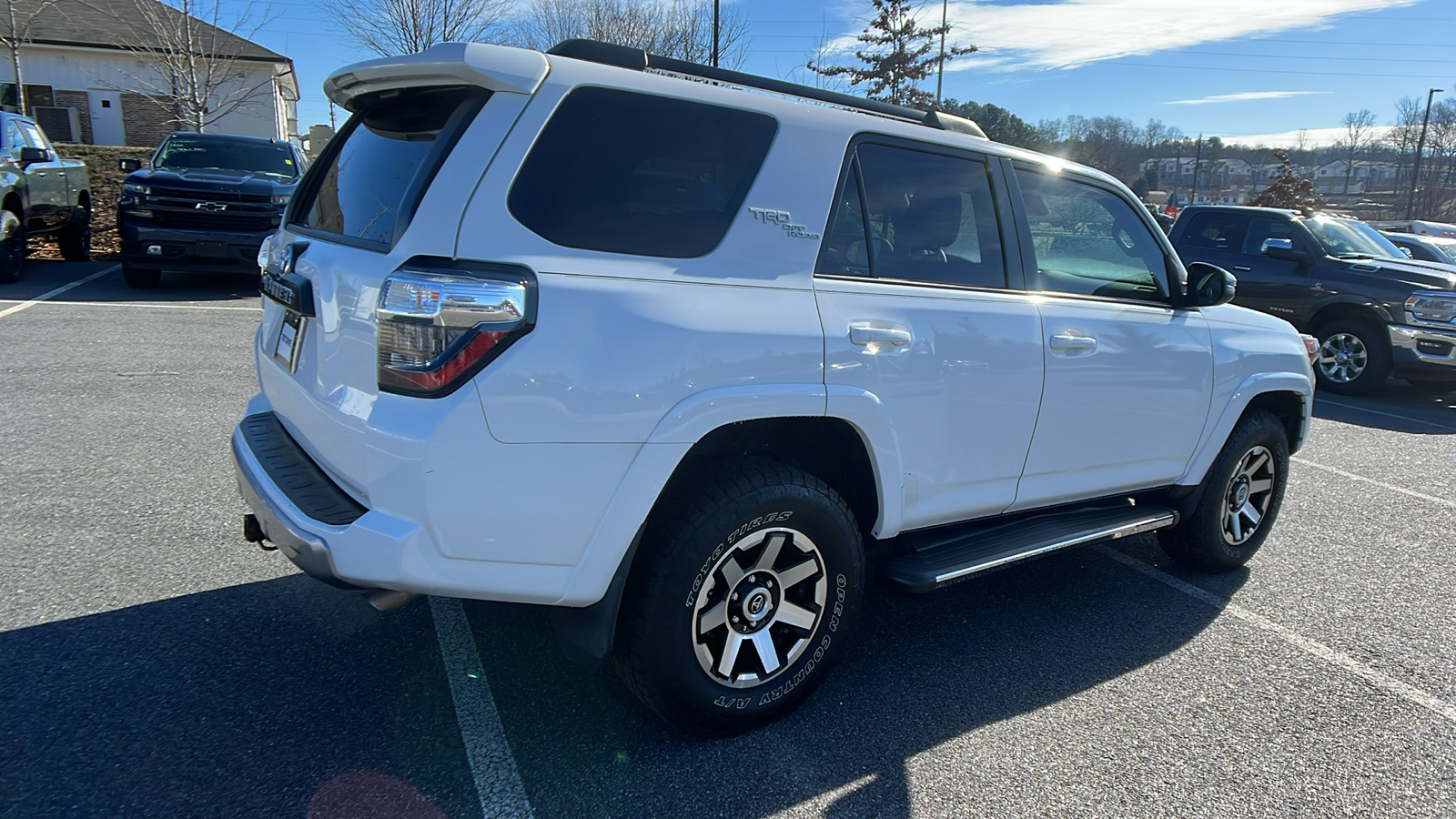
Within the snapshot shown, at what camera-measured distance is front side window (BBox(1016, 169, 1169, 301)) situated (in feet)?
11.7

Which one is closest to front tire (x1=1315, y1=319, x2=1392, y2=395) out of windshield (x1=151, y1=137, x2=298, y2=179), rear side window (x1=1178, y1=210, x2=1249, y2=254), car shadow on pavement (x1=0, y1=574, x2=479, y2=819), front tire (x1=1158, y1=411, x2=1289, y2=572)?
rear side window (x1=1178, y1=210, x2=1249, y2=254)

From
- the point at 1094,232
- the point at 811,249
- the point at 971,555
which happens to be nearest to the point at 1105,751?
the point at 971,555

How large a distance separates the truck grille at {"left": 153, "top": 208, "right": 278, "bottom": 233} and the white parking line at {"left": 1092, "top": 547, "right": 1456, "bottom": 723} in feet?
32.2

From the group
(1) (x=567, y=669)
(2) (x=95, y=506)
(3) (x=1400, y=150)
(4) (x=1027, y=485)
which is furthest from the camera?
(3) (x=1400, y=150)

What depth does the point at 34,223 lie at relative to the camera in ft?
37.8

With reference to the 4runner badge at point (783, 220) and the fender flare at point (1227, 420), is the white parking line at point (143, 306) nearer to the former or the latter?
the 4runner badge at point (783, 220)

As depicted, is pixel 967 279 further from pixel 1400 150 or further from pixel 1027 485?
pixel 1400 150

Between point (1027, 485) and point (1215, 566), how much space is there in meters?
1.63

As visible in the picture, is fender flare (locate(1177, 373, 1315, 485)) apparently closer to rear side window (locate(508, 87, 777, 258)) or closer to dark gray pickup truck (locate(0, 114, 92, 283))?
rear side window (locate(508, 87, 777, 258))

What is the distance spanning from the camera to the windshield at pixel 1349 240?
34.7 feet

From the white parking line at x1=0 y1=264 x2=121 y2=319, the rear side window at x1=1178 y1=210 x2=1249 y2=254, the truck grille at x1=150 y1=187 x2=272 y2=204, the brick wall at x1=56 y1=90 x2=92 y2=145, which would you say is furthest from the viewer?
the brick wall at x1=56 y1=90 x2=92 y2=145

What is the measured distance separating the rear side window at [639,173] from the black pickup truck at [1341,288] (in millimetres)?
8577

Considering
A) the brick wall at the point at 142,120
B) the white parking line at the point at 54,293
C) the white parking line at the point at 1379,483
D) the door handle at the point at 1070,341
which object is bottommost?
the white parking line at the point at 1379,483

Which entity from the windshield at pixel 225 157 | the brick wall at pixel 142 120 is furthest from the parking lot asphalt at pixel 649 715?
the brick wall at pixel 142 120
